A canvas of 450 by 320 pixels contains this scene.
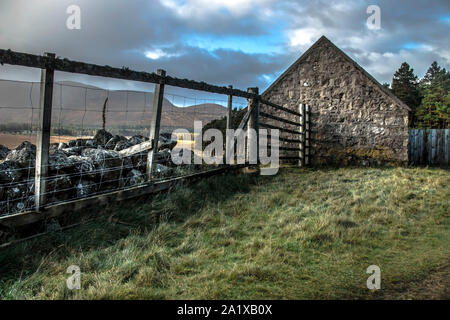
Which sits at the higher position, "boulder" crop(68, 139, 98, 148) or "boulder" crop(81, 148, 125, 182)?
"boulder" crop(68, 139, 98, 148)

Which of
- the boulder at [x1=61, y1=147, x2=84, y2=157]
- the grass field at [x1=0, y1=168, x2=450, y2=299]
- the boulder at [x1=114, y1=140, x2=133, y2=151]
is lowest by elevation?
the grass field at [x1=0, y1=168, x2=450, y2=299]

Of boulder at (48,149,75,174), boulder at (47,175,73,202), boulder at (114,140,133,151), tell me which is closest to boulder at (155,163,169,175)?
boulder at (114,140,133,151)

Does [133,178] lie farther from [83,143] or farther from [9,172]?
[83,143]

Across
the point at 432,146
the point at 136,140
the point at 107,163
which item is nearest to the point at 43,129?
the point at 107,163

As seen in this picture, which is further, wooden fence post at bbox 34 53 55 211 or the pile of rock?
the pile of rock

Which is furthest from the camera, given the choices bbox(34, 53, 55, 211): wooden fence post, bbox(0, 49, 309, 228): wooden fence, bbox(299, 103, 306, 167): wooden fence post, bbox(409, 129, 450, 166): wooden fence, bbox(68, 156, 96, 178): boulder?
bbox(409, 129, 450, 166): wooden fence

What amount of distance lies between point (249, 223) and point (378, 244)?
1.75 meters

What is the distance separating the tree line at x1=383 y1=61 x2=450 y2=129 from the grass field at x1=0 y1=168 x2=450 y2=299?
81.5 ft

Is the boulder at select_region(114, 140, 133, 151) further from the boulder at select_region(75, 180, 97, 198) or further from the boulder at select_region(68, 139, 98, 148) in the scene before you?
the boulder at select_region(75, 180, 97, 198)

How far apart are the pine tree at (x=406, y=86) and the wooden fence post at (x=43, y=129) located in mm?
40789

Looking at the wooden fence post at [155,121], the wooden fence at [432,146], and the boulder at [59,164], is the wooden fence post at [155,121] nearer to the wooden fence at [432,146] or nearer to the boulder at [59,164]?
the boulder at [59,164]

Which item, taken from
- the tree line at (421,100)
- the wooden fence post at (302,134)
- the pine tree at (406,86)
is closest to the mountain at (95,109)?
the wooden fence post at (302,134)

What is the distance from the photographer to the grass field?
3.14 meters

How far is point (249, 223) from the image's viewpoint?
5.18m
